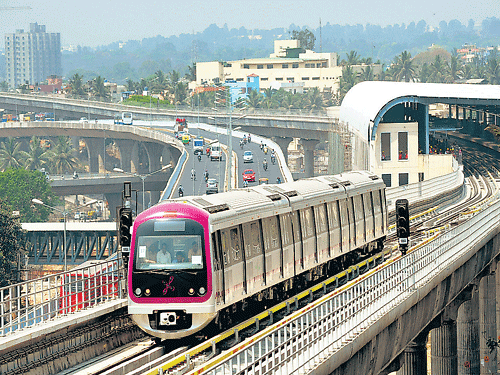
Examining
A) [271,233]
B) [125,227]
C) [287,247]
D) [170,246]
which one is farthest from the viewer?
[287,247]

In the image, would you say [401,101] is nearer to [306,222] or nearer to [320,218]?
[320,218]

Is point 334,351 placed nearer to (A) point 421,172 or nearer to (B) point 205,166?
(A) point 421,172

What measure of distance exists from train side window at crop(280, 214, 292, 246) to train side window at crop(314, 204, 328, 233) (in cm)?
269

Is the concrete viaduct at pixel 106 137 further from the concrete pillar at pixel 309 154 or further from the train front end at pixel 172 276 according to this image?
the train front end at pixel 172 276

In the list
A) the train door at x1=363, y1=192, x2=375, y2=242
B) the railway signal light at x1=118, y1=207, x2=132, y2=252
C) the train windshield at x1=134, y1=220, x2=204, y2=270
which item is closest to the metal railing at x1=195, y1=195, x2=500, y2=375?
the train windshield at x1=134, y1=220, x2=204, y2=270

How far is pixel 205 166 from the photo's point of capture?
4717 inches

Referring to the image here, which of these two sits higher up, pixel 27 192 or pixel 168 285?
pixel 168 285

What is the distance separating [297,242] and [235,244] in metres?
5.18

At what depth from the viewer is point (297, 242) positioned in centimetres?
3036

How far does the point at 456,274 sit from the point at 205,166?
83.5 m

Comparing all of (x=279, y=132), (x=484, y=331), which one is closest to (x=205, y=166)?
(x=279, y=132)

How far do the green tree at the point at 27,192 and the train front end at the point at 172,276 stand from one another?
417ft

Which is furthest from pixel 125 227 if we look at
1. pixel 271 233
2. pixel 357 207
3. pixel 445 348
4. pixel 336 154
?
pixel 336 154

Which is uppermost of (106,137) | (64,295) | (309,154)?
(64,295)
